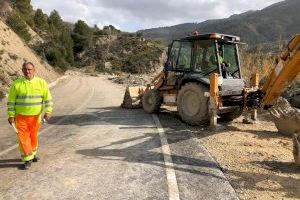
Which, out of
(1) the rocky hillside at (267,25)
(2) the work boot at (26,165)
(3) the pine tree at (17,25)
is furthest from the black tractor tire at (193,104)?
(1) the rocky hillside at (267,25)

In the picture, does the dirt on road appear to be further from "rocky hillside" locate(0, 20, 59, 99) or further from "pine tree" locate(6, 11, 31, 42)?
"pine tree" locate(6, 11, 31, 42)

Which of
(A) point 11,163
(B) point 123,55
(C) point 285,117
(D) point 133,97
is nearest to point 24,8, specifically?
(B) point 123,55

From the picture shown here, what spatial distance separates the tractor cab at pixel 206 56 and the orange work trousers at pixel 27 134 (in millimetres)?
5841

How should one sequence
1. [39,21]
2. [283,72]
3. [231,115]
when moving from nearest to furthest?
[283,72] → [231,115] → [39,21]

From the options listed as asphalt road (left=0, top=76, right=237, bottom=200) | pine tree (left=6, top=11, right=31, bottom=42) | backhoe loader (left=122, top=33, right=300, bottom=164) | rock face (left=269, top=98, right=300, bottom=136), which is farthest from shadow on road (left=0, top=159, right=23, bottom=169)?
pine tree (left=6, top=11, right=31, bottom=42)

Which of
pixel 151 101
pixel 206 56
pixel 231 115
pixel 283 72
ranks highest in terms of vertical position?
pixel 206 56

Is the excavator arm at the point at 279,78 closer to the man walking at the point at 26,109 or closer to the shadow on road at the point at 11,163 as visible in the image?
the man walking at the point at 26,109

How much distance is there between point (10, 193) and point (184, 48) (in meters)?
8.39

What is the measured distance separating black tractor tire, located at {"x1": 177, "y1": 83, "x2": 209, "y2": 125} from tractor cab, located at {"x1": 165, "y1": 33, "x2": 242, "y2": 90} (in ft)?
1.13

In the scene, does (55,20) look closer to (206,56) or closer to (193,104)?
(206,56)

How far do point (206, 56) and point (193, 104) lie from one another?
1.50 metres

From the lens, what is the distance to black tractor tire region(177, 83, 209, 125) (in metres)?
12.1

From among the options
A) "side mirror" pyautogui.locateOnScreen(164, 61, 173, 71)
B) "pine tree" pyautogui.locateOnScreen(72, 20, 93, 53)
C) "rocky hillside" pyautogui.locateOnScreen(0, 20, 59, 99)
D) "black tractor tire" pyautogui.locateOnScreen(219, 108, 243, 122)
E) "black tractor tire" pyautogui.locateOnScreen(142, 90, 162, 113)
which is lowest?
"black tractor tire" pyautogui.locateOnScreen(219, 108, 243, 122)

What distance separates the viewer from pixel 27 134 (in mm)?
7680
